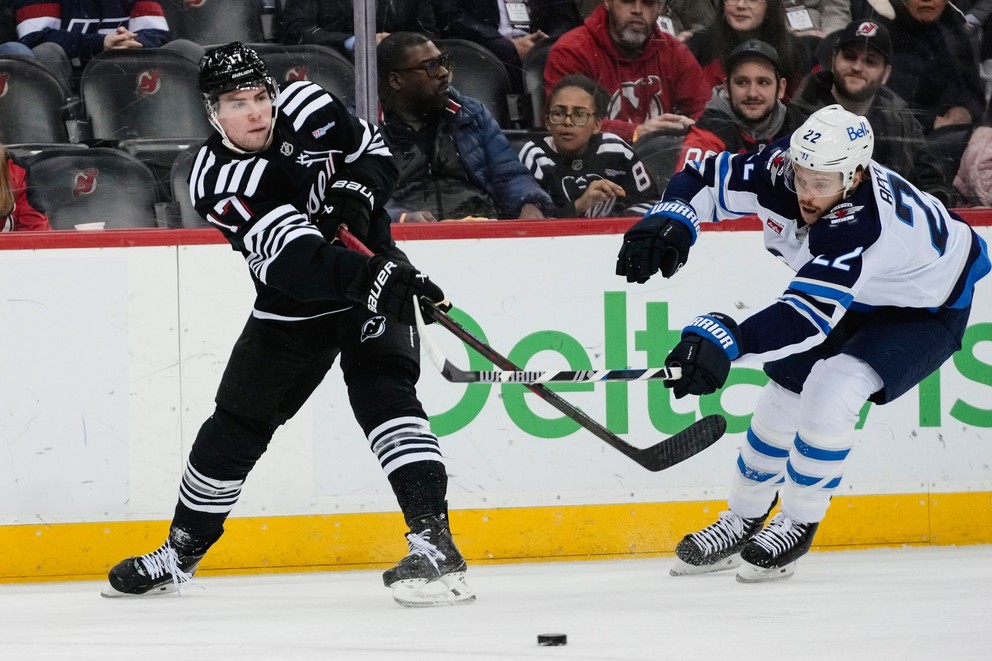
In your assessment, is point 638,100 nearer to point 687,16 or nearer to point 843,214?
point 687,16

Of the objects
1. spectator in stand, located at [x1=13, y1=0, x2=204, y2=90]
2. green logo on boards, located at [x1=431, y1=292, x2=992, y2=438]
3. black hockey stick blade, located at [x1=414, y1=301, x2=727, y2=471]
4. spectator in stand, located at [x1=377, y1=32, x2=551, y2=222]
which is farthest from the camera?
spectator in stand, located at [x1=13, y1=0, x2=204, y2=90]

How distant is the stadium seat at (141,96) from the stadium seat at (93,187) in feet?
0.29

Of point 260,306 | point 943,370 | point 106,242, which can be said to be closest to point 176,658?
point 260,306

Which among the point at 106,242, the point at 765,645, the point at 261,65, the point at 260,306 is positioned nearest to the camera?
the point at 765,645

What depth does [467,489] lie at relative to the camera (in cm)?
350

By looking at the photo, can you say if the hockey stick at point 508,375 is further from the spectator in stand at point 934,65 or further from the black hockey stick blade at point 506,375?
the spectator in stand at point 934,65

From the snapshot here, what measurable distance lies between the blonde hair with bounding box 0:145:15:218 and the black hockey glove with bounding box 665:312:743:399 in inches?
81.9

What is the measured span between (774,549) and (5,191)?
2294mm

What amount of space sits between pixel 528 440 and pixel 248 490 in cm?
76

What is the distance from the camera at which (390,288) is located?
94.7 inches

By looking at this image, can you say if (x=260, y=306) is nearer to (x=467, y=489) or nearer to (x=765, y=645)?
(x=467, y=489)

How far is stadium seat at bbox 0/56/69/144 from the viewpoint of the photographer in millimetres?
3779

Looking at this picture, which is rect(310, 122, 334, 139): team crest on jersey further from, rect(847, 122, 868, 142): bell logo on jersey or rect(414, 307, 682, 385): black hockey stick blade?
rect(847, 122, 868, 142): bell logo on jersey

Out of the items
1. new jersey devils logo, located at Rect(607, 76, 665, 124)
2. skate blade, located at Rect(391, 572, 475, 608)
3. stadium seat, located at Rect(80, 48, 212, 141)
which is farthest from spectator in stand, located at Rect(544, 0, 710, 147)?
skate blade, located at Rect(391, 572, 475, 608)
